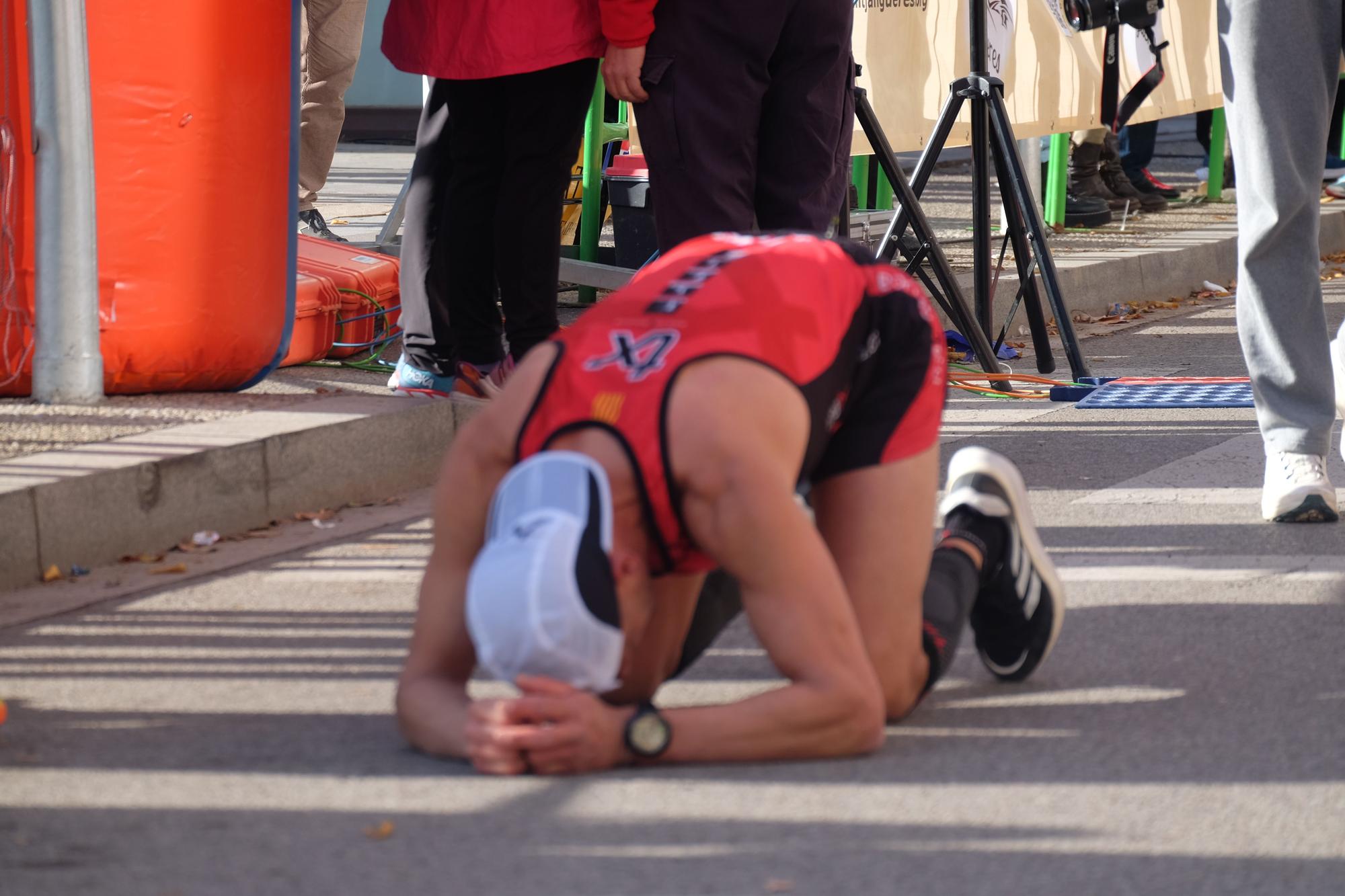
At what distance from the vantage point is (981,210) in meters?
6.35

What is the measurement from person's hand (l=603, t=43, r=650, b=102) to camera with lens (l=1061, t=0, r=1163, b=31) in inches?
66.4

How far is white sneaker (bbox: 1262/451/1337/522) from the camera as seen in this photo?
4.18 meters

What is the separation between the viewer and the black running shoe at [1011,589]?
3.10 meters

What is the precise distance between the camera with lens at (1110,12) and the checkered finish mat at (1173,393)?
1065mm

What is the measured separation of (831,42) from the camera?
4531 millimetres

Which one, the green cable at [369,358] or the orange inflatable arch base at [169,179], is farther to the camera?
the green cable at [369,358]

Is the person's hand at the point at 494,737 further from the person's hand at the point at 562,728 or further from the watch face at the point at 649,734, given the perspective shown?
the watch face at the point at 649,734

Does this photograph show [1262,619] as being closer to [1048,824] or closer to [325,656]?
[1048,824]

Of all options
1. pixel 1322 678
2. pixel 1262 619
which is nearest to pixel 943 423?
pixel 1262 619

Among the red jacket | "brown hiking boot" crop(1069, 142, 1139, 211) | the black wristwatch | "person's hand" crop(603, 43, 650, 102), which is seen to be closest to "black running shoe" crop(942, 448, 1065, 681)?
the black wristwatch

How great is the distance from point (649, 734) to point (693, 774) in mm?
130

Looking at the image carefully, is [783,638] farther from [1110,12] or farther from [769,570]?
[1110,12]

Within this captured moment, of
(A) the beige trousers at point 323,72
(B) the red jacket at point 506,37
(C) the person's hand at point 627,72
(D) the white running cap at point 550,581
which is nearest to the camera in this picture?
(D) the white running cap at point 550,581

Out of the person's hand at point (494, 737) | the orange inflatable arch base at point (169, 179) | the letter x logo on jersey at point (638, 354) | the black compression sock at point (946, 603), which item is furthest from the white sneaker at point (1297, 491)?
the orange inflatable arch base at point (169, 179)
